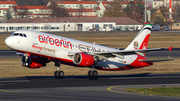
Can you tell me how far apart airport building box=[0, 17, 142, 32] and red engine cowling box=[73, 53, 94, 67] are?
132 meters

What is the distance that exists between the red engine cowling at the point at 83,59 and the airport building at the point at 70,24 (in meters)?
132

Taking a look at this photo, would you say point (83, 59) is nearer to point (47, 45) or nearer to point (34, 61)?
point (47, 45)

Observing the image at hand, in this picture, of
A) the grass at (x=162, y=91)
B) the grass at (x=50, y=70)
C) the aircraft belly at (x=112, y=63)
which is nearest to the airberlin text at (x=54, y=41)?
the aircraft belly at (x=112, y=63)

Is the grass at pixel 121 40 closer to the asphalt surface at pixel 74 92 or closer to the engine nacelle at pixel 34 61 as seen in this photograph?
the engine nacelle at pixel 34 61

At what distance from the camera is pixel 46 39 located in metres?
39.2

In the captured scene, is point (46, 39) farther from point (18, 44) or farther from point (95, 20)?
point (95, 20)

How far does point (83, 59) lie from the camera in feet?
125

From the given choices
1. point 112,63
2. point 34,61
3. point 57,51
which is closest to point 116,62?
point 112,63

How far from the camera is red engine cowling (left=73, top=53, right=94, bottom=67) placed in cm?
3822

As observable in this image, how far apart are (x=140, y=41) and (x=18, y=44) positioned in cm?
1818

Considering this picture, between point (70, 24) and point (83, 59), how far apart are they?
13856 cm

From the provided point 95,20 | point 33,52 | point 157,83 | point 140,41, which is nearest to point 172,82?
point 157,83

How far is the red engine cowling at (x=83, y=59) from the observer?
38.2 meters

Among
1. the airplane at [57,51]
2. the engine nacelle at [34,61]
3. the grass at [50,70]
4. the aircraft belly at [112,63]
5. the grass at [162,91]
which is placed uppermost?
the airplane at [57,51]
